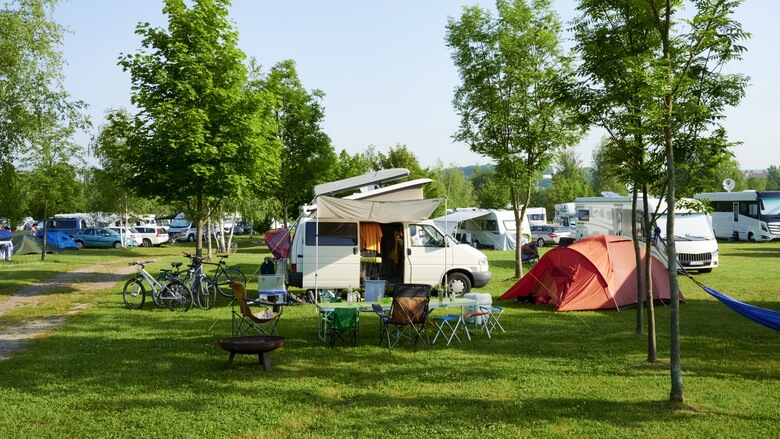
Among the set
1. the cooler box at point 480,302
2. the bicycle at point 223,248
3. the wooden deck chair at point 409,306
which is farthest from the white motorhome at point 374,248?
the bicycle at point 223,248

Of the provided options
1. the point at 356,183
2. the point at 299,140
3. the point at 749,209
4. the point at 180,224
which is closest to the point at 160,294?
the point at 356,183

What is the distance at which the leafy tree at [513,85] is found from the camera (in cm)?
1603

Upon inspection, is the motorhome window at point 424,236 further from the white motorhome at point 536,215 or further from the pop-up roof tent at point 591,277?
the white motorhome at point 536,215

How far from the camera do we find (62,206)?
27.8 metres

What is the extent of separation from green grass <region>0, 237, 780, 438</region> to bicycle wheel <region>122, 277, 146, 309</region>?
60.4 inches

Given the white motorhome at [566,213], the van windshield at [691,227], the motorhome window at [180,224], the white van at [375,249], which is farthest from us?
the motorhome window at [180,224]

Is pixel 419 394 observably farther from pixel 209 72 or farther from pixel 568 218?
pixel 568 218

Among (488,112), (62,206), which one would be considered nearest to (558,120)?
(488,112)

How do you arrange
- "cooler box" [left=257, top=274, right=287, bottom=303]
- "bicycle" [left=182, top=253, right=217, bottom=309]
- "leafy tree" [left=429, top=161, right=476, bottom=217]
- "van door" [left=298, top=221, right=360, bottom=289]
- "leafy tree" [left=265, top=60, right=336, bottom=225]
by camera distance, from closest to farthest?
"cooler box" [left=257, top=274, right=287, bottom=303], "bicycle" [left=182, top=253, right=217, bottom=309], "van door" [left=298, top=221, right=360, bottom=289], "leafy tree" [left=265, top=60, right=336, bottom=225], "leafy tree" [left=429, top=161, right=476, bottom=217]

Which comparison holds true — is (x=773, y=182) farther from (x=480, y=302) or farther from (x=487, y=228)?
(x=480, y=302)

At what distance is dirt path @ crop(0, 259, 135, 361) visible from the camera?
369 inches

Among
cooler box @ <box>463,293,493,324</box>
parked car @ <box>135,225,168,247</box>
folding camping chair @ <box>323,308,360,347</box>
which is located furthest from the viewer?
parked car @ <box>135,225,168,247</box>

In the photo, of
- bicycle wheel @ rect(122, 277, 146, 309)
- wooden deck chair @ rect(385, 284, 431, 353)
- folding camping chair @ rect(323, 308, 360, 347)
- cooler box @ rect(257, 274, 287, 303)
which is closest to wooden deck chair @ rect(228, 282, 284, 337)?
folding camping chair @ rect(323, 308, 360, 347)

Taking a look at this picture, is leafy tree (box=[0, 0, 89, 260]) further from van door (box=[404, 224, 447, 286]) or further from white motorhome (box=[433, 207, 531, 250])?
white motorhome (box=[433, 207, 531, 250])
